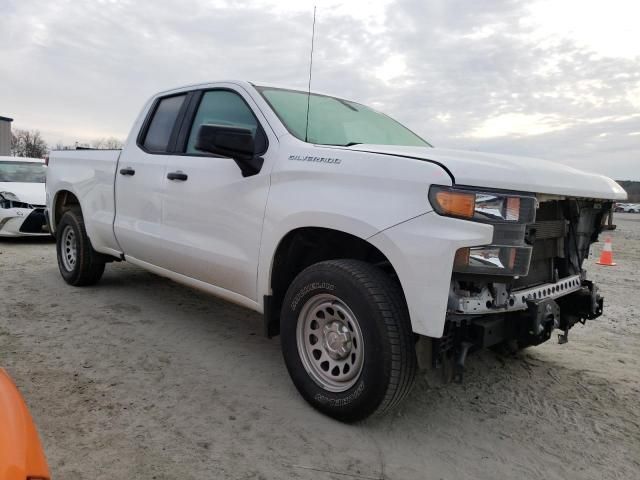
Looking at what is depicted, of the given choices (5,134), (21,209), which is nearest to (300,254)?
(21,209)

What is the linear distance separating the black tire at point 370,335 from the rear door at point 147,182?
177cm

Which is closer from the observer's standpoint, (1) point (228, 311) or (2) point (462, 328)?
(2) point (462, 328)

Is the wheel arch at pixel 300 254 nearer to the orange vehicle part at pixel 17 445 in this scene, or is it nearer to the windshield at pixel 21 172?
the orange vehicle part at pixel 17 445

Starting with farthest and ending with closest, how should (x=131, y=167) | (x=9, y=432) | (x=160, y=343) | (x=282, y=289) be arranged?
(x=131, y=167) → (x=160, y=343) → (x=282, y=289) → (x=9, y=432)

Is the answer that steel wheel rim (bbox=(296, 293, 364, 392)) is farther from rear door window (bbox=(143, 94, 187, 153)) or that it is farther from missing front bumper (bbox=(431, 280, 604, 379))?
rear door window (bbox=(143, 94, 187, 153))

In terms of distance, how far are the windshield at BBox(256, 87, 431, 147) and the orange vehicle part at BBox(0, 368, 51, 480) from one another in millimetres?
2165

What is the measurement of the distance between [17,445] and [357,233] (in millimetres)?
1724

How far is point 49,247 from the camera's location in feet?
28.4

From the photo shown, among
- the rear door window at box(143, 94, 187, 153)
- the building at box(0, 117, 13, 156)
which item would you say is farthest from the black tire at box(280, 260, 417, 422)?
the building at box(0, 117, 13, 156)

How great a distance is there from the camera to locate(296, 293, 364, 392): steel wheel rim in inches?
110

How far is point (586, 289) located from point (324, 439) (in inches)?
76.4

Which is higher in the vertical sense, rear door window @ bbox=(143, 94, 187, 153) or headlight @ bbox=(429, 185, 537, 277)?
rear door window @ bbox=(143, 94, 187, 153)

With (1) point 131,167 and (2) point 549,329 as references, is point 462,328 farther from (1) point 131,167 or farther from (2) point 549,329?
(1) point 131,167

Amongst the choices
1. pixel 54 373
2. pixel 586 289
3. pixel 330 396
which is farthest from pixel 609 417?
pixel 54 373
